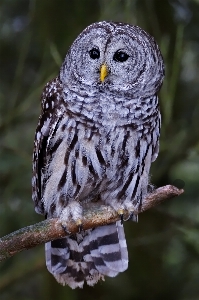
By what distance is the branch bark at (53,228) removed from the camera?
94.8 inches

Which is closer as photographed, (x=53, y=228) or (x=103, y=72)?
(x=53, y=228)

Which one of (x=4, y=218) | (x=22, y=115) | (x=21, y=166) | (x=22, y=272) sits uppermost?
(x=22, y=115)

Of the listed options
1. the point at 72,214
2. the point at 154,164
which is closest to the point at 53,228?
the point at 72,214

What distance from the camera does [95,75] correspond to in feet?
9.50

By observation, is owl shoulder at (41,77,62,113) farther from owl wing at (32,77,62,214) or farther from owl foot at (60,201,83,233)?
owl foot at (60,201,83,233)

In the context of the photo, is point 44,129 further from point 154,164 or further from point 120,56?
point 154,164

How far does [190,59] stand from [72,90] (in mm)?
1275

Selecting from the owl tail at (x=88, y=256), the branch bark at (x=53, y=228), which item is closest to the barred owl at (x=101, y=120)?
the branch bark at (x=53, y=228)

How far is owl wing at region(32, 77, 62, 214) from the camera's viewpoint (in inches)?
115

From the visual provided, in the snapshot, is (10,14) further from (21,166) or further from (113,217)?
(113,217)

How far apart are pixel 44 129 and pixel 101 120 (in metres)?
0.28

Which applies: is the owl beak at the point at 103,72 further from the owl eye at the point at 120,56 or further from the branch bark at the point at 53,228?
the branch bark at the point at 53,228

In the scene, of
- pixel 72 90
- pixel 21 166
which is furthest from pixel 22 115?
pixel 72 90

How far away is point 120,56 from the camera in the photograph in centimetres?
294
